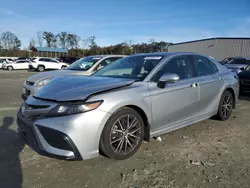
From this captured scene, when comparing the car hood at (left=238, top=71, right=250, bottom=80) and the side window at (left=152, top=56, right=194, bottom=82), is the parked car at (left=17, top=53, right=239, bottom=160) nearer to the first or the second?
the side window at (left=152, top=56, right=194, bottom=82)

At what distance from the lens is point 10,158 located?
3648 mm

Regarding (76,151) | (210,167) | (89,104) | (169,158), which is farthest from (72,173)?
(210,167)

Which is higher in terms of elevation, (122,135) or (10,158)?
(122,135)

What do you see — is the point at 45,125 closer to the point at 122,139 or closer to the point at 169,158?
the point at 122,139

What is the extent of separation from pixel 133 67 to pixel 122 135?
1404 mm

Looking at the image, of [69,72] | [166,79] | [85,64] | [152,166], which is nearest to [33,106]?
[152,166]

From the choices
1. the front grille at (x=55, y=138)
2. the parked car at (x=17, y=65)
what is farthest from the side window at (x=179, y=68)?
the parked car at (x=17, y=65)

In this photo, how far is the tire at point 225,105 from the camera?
5295mm

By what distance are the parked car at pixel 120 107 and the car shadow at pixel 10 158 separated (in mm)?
410

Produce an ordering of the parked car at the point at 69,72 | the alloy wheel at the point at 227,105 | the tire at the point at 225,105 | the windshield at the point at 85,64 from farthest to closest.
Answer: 1. the windshield at the point at 85,64
2. the parked car at the point at 69,72
3. the alloy wheel at the point at 227,105
4. the tire at the point at 225,105

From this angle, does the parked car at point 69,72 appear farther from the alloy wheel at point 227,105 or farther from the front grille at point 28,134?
the alloy wheel at point 227,105

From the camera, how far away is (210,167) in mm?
3330

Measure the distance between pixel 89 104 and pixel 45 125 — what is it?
1.91 ft

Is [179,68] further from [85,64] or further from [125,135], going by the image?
[85,64]
